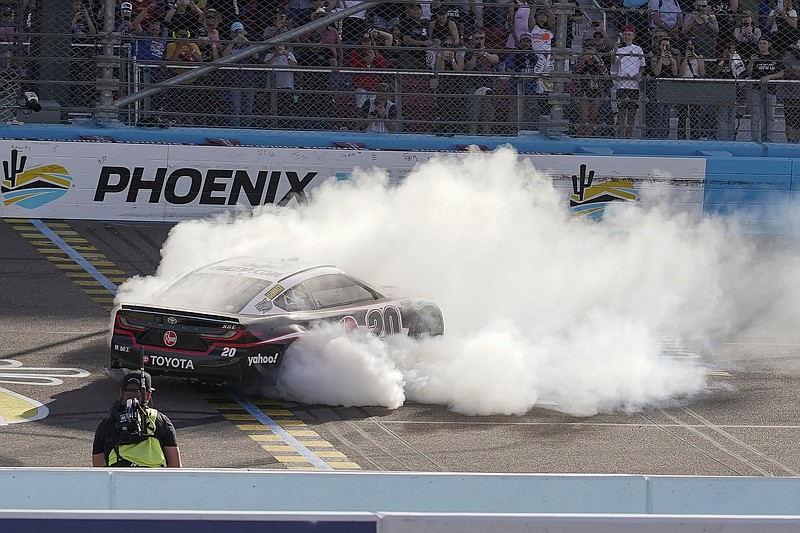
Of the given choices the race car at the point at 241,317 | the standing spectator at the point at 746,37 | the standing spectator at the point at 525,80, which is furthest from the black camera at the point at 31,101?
the standing spectator at the point at 746,37

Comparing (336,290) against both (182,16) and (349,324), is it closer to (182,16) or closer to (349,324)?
(349,324)

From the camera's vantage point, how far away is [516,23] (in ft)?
66.1

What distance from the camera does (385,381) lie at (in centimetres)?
1227

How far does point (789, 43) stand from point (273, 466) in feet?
41.8

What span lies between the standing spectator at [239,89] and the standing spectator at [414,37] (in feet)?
6.96

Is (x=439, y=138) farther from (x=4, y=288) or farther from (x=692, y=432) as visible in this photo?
(x=692, y=432)

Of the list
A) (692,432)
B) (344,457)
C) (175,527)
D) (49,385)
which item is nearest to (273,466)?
(344,457)

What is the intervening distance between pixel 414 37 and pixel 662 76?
3.60m

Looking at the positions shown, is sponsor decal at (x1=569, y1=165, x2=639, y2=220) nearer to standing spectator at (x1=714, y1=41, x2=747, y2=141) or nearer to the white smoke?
the white smoke

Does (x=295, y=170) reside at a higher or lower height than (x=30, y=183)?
higher

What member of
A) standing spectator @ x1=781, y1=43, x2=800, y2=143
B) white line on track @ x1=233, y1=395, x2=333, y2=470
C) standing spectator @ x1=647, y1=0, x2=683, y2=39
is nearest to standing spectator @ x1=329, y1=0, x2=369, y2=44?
standing spectator @ x1=647, y1=0, x2=683, y2=39

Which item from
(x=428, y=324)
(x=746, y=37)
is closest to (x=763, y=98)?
(x=746, y=37)

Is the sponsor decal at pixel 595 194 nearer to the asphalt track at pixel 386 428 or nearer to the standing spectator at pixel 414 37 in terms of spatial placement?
the standing spectator at pixel 414 37

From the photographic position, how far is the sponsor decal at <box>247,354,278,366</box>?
11852mm
